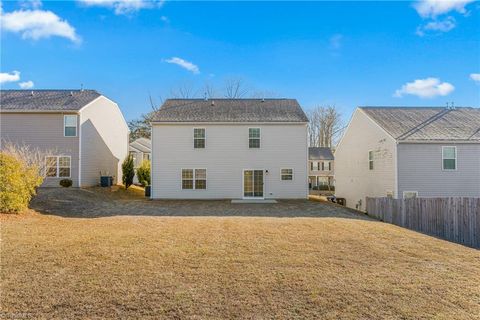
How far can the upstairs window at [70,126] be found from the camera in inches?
726

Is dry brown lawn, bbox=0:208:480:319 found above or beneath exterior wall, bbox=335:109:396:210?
beneath

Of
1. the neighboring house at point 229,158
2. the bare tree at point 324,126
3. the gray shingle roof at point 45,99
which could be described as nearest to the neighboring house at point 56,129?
the gray shingle roof at point 45,99

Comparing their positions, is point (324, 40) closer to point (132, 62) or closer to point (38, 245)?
point (132, 62)

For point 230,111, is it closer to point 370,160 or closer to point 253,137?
point 253,137

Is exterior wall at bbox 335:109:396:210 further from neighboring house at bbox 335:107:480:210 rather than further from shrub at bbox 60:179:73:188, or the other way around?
shrub at bbox 60:179:73:188

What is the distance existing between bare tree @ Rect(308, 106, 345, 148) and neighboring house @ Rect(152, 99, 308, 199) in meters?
27.4

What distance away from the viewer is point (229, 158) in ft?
59.7

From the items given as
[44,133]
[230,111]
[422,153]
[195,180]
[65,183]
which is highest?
[230,111]

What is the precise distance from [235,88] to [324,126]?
1791cm

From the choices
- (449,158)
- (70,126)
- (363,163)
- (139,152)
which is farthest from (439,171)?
(139,152)

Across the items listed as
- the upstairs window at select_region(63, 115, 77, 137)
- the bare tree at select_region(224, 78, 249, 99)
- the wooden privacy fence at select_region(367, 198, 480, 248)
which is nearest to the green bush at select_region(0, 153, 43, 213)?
the upstairs window at select_region(63, 115, 77, 137)

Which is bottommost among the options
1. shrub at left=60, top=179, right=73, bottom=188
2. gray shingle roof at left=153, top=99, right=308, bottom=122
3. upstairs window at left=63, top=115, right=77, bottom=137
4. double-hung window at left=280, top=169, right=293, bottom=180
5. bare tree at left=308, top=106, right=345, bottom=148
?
shrub at left=60, top=179, right=73, bottom=188

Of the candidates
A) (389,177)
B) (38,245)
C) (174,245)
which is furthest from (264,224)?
(389,177)

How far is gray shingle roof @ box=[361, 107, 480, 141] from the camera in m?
16.5
